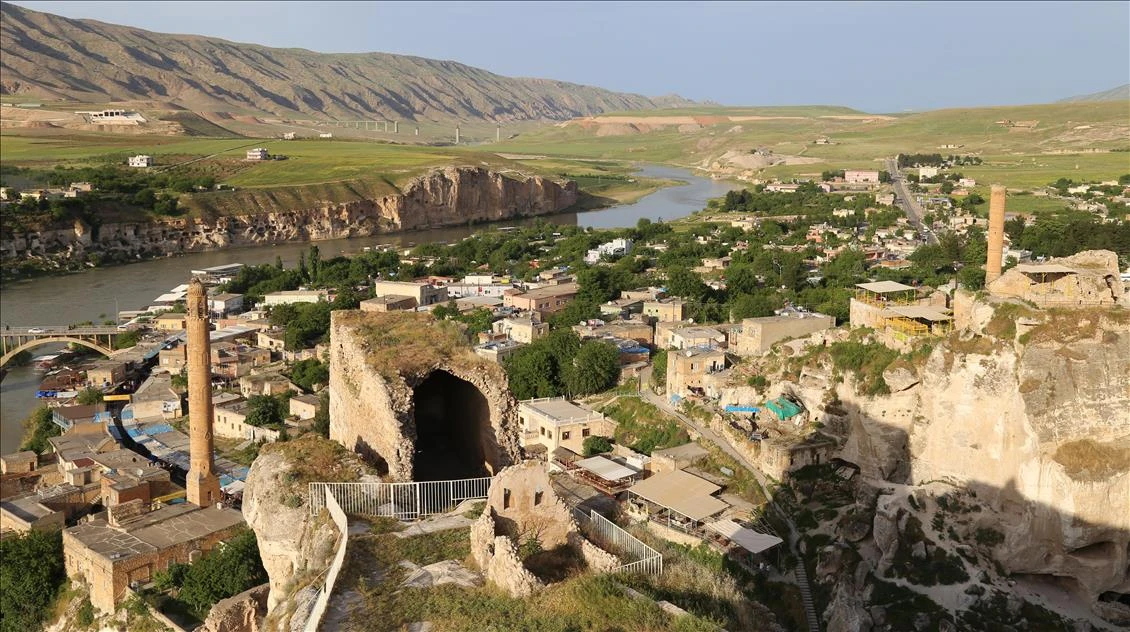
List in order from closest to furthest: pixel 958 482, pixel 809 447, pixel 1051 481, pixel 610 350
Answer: pixel 1051 481 < pixel 958 482 < pixel 809 447 < pixel 610 350

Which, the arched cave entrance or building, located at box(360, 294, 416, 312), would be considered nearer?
the arched cave entrance

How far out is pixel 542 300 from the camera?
125ft

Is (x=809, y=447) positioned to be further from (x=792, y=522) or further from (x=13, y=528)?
(x=13, y=528)

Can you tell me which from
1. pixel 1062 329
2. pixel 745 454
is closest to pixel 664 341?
pixel 745 454

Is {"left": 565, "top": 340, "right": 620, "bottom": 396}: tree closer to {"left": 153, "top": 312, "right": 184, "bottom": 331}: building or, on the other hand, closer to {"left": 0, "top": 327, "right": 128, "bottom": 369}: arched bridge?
{"left": 153, "top": 312, "right": 184, "bottom": 331}: building

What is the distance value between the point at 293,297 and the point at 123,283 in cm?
1525

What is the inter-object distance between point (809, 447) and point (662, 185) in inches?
3599

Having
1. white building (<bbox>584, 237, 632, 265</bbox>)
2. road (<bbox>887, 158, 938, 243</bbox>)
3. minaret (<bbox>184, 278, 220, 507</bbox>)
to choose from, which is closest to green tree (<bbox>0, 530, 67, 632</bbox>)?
minaret (<bbox>184, 278, 220, 507</bbox>)

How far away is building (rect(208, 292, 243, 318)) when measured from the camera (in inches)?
1625

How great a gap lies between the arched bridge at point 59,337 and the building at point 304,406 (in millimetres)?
12579

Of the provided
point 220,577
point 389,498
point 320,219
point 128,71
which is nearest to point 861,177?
point 320,219

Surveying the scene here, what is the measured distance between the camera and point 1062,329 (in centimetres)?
1698

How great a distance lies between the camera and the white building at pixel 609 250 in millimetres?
52406

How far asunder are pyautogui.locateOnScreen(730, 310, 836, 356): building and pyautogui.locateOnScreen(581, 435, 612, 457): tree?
5920mm
